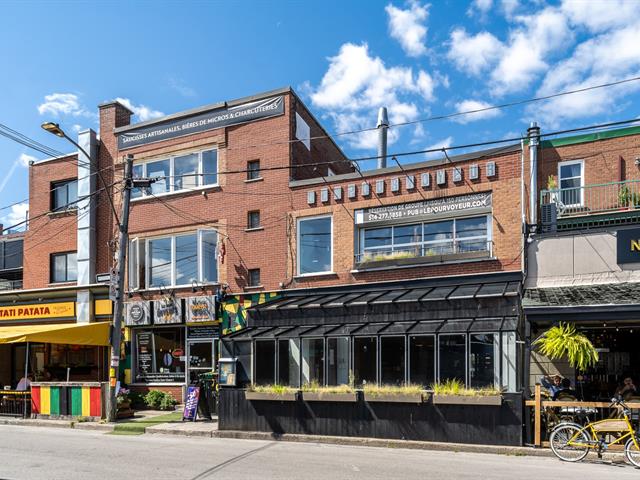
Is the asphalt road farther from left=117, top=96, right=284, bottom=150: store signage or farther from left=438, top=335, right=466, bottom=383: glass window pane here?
left=117, top=96, right=284, bottom=150: store signage

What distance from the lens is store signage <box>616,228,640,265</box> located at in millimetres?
15328

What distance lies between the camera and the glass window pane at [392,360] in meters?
14.9

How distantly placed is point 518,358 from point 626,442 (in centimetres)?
292

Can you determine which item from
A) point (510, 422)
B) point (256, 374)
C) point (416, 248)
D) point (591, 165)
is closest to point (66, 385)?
point (256, 374)

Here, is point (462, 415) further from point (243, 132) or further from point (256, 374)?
point (243, 132)

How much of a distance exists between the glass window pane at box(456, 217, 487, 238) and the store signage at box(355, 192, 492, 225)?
0.34 m

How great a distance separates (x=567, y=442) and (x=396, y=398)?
3734 mm

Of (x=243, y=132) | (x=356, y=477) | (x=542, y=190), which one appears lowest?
(x=356, y=477)

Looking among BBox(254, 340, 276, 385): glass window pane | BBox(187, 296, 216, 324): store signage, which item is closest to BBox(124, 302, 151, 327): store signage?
BBox(187, 296, 216, 324): store signage

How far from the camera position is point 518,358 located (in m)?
13.7

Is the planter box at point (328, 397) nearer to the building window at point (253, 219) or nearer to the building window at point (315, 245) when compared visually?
the building window at point (315, 245)

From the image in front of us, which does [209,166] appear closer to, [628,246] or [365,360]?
[365,360]

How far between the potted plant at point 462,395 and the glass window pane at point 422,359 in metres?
0.59

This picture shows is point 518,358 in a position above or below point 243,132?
below
